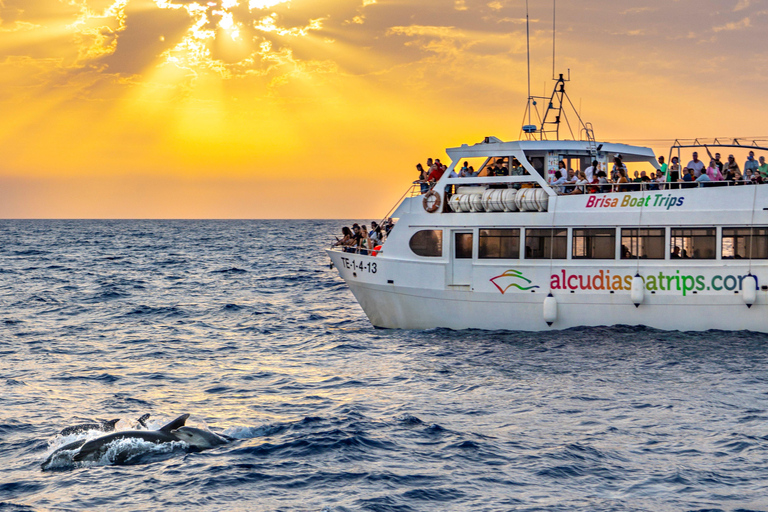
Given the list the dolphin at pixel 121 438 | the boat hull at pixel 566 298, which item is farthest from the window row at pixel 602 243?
the dolphin at pixel 121 438

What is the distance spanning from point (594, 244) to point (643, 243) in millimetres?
1391

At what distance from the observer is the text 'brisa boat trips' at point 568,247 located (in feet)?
75.1

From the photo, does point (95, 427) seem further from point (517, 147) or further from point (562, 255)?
point (517, 147)

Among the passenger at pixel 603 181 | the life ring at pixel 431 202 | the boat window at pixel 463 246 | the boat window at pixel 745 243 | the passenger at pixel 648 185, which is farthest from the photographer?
the life ring at pixel 431 202

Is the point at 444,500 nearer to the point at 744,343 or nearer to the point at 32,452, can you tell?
the point at 32,452

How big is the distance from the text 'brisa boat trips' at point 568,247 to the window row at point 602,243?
0.03m

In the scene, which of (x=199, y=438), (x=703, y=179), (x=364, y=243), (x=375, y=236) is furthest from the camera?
(x=364, y=243)

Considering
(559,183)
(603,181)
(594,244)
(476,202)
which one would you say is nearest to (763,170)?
(603,181)

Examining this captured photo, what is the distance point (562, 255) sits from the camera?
24.3m

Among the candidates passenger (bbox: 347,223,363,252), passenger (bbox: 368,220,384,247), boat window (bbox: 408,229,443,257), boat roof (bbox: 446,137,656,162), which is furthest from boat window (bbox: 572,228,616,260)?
passenger (bbox: 347,223,363,252)

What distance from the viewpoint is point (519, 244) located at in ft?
81.3

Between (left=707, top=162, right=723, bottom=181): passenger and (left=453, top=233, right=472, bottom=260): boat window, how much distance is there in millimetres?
7204

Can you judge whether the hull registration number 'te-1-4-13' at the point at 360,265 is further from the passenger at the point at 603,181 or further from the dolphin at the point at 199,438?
the dolphin at the point at 199,438

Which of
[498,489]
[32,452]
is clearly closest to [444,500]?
[498,489]
